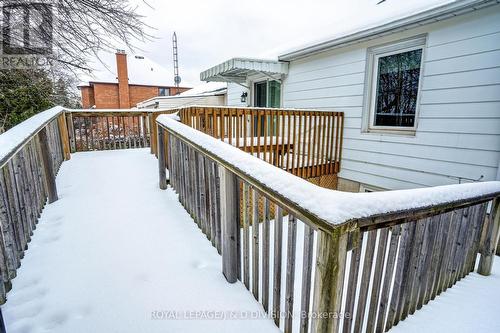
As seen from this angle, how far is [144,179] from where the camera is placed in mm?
4527

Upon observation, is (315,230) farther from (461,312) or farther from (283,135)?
(283,135)

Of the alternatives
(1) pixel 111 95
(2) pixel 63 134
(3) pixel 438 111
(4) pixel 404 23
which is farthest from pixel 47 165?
(1) pixel 111 95

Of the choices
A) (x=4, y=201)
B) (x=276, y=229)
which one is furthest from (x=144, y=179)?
(x=276, y=229)

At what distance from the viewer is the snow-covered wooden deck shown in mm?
1649

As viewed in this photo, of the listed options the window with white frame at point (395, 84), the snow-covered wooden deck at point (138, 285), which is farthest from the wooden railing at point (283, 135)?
the snow-covered wooden deck at point (138, 285)

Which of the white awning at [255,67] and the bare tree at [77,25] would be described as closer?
the bare tree at [77,25]

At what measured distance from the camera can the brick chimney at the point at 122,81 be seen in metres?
24.0

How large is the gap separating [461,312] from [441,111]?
3.07 m

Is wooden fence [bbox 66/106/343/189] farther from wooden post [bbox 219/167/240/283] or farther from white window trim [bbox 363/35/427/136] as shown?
wooden post [bbox 219/167/240/283]

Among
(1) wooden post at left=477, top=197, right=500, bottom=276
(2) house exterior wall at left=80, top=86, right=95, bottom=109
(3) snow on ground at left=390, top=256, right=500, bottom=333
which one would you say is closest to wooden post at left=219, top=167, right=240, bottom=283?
(3) snow on ground at left=390, top=256, right=500, bottom=333

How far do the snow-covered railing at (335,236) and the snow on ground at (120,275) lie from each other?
0.21m

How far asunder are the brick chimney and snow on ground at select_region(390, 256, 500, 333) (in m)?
27.2

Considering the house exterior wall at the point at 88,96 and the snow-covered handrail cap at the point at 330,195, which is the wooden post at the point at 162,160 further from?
the house exterior wall at the point at 88,96

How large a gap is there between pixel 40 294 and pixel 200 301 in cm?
112
